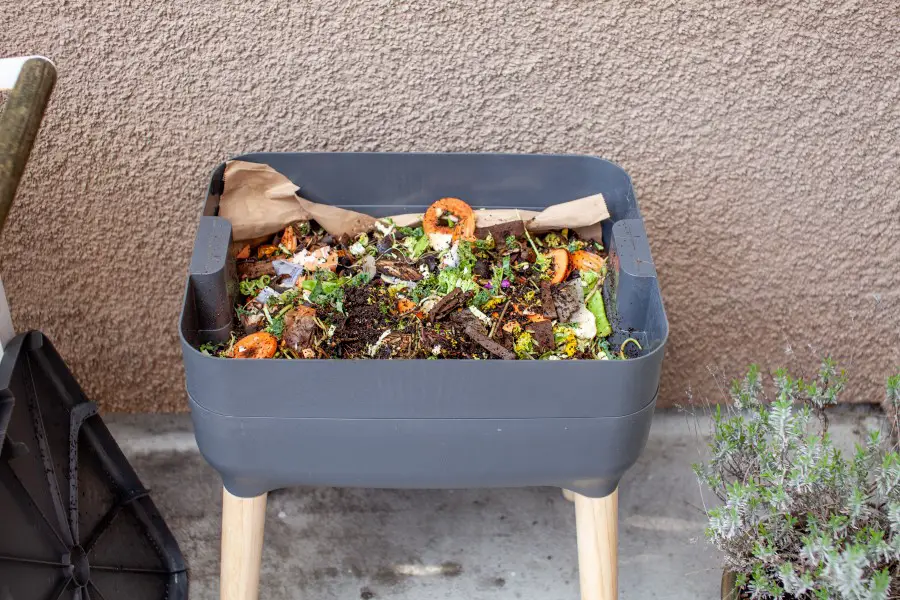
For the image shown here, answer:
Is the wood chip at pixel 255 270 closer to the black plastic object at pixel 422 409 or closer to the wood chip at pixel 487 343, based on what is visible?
the black plastic object at pixel 422 409

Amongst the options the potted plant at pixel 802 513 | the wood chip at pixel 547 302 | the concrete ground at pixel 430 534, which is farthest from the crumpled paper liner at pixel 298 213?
the concrete ground at pixel 430 534

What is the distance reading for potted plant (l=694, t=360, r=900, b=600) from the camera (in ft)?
2.82

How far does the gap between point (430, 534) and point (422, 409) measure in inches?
22.3

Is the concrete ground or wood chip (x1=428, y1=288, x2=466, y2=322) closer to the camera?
wood chip (x1=428, y1=288, x2=466, y2=322)

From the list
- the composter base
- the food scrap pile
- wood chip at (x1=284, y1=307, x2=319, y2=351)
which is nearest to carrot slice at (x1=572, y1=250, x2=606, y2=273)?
the food scrap pile

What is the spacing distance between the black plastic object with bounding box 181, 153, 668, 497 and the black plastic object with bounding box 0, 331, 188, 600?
236mm

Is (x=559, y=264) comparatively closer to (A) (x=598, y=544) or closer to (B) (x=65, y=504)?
(A) (x=598, y=544)

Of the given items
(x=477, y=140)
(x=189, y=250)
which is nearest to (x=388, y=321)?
(x=477, y=140)

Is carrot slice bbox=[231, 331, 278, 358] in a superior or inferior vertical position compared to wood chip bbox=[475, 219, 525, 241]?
inferior

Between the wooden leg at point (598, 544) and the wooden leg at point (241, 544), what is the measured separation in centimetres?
41

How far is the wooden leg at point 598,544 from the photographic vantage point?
42.2 inches

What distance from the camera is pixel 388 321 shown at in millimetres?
1080

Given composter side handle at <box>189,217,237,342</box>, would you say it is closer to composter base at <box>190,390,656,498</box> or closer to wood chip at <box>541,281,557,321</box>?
composter base at <box>190,390,656,498</box>

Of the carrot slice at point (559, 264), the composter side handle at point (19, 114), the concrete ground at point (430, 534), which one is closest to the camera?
the composter side handle at point (19, 114)
